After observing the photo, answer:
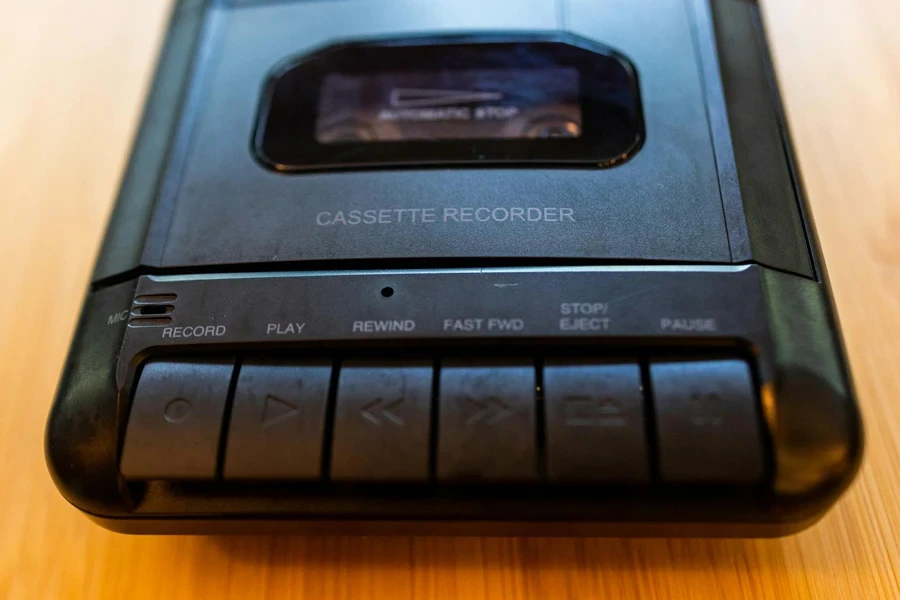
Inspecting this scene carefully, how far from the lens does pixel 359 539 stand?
1.71ft

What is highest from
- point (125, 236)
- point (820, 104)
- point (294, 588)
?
point (820, 104)

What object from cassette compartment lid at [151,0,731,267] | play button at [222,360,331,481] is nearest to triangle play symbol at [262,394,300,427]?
play button at [222,360,331,481]

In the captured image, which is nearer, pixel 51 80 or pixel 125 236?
pixel 125 236

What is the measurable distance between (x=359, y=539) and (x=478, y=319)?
177mm

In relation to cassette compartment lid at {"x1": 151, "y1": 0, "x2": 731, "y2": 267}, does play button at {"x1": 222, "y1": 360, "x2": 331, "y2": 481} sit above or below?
below

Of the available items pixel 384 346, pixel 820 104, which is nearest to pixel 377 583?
pixel 384 346

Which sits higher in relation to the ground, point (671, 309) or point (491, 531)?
point (671, 309)

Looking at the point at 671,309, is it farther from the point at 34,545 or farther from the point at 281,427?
the point at 34,545

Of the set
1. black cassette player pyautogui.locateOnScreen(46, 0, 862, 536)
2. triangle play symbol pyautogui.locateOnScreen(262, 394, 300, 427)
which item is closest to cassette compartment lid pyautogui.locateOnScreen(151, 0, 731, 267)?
black cassette player pyautogui.locateOnScreen(46, 0, 862, 536)

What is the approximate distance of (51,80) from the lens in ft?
2.69

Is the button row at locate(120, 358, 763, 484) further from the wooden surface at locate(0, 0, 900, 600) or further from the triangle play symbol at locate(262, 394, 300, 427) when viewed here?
the wooden surface at locate(0, 0, 900, 600)

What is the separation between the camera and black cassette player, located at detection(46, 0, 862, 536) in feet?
1.44

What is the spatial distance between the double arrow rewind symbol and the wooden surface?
12cm

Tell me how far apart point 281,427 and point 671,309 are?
25 centimetres
